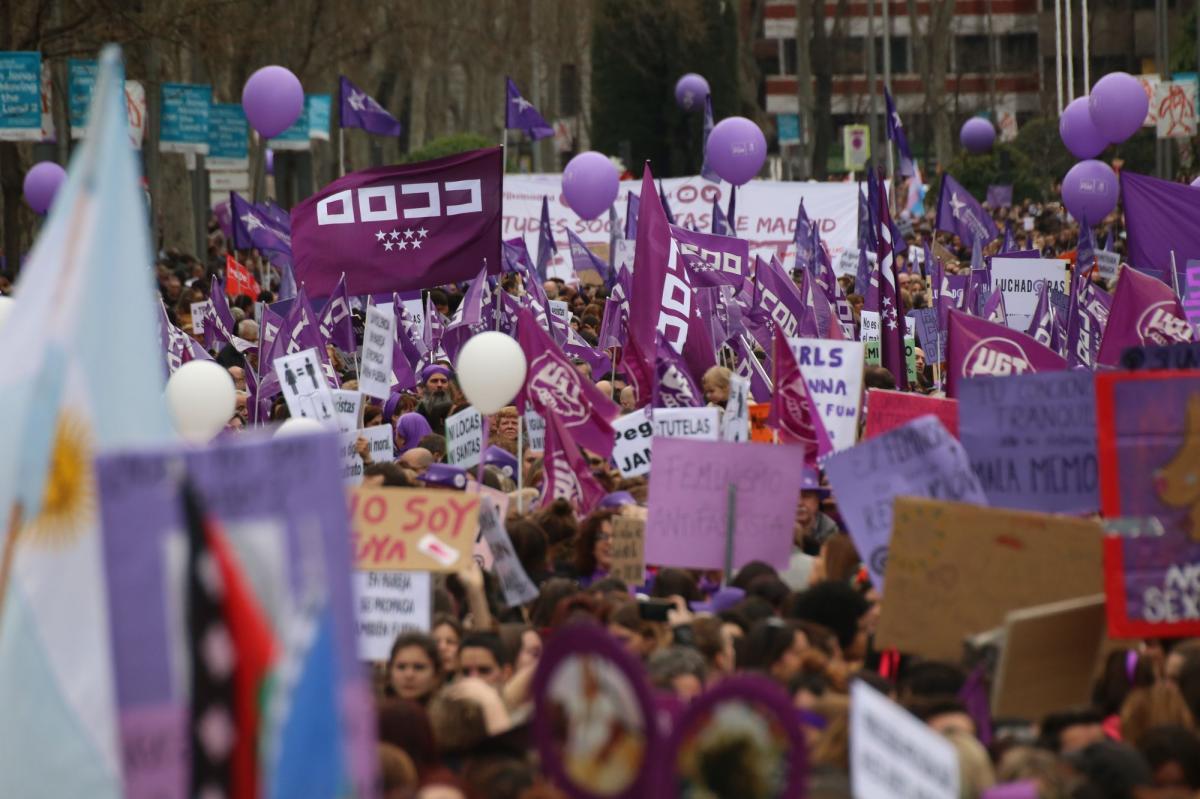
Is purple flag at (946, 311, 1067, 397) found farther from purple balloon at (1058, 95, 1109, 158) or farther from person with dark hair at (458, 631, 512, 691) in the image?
purple balloon at (1058, 95, 1109, 158)

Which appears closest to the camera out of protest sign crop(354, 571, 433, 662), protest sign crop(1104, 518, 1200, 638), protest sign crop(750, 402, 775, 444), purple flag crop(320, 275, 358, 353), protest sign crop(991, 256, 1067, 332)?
protest sign crop(1104, 518, 1200, 638)

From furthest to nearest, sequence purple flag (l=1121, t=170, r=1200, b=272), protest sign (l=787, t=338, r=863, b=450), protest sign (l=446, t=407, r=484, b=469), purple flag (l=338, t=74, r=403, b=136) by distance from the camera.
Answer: purple flag (l=338, t=74, r=403, b=136) → purple flag (l=1121, t=170, r=1200, b=272) → protest sign (l=446, t=407, r=484, b=469) → protest sign (l=787, t=338, r=863, b=450)

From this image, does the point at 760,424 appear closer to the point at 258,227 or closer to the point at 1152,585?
the point at 1152,585

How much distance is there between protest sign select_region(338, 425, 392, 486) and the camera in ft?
34.7

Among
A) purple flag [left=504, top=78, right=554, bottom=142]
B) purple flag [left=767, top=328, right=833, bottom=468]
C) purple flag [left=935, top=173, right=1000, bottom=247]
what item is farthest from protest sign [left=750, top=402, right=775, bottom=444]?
purple flag [left=935, top=173, right=1000, bottom=247]

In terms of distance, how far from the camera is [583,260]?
24406 mm

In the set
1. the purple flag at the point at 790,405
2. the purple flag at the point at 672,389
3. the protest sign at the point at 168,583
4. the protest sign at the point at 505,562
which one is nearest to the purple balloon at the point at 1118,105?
the purple flag at the point at 672,389

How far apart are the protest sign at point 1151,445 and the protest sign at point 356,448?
160 inches

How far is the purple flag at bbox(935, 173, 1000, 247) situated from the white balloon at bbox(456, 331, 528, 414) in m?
15.5

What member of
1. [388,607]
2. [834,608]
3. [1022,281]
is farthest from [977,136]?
[388,607]

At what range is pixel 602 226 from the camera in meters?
30.7

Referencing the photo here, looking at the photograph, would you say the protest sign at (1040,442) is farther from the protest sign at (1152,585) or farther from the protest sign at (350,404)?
the protest sign at (350,404)

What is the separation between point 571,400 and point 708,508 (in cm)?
237

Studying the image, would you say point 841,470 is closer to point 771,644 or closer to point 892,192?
point 771,644
